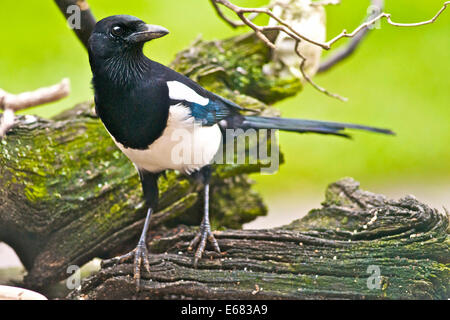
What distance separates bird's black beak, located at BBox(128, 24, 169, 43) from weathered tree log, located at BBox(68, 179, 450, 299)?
684mm

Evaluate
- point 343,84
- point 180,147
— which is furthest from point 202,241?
point 343,84

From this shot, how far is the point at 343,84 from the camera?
3375 mm

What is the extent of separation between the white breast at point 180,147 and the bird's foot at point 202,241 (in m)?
0.22

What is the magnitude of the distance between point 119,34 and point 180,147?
41cm

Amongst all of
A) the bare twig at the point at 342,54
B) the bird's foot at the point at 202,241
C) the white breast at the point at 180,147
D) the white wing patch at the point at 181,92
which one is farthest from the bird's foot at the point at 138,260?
the bare twig at the point at 342,54

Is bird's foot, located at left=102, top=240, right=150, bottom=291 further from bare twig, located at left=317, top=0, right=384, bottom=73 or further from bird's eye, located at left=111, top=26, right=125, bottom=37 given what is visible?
bare twig, located at left=317, top=0, right=384, bottom=73

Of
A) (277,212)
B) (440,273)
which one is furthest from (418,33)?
(440,273)

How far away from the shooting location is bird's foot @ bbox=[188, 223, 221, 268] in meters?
1.76

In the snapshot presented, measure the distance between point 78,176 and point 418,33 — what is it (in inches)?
84.5

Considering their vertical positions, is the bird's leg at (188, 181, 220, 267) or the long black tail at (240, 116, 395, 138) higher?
the long black tail at (240, 116, 395, 138)

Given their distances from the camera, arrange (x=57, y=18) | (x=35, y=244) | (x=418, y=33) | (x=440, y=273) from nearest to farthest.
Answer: (x=440, y=273) → (x=35, y=244) → (x=57, y=18) → (x=418, y=33)

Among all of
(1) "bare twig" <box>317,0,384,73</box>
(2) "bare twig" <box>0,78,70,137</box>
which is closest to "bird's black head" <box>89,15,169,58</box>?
(2) "bare twig" <box>0,78,70,137</box>

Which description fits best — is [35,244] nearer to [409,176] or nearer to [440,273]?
[440,273]

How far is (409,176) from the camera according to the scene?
2.77 meters
